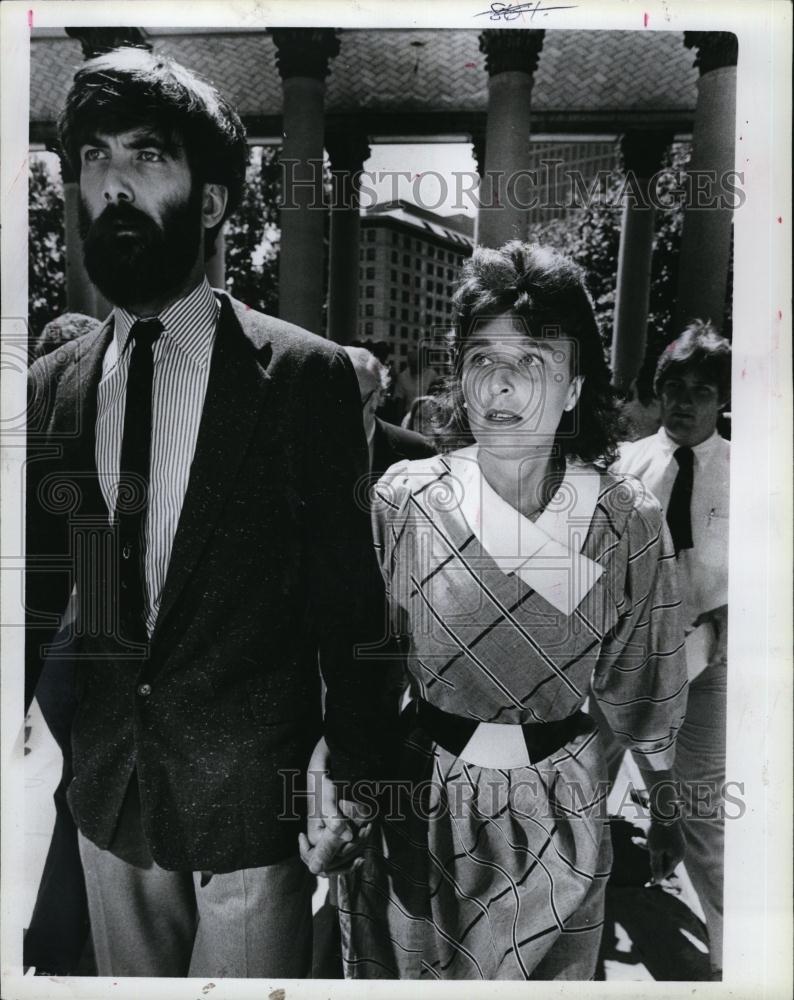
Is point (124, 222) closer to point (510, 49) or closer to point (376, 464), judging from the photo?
point (376, 464)

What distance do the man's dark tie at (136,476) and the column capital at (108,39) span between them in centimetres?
67

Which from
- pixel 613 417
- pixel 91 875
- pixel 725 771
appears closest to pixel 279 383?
pixel 613 417

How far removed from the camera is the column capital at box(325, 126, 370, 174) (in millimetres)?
1941

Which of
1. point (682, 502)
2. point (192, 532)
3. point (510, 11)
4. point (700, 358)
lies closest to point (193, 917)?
point (192, 532)

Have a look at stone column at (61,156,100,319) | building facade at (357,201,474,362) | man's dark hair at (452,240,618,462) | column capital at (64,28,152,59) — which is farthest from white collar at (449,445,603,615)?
column capital at (64,28,152,59)

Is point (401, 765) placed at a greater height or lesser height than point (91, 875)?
greater

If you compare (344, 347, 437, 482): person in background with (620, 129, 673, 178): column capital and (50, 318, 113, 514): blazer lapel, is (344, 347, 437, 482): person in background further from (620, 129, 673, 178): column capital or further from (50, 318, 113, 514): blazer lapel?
(620, 129, 673, 178): column capital

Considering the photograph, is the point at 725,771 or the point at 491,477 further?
the point at 725,771

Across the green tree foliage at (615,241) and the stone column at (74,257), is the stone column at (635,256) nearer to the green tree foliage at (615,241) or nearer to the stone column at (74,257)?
the green tree foliage at (615,241)

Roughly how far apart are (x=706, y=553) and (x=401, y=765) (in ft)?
3.10

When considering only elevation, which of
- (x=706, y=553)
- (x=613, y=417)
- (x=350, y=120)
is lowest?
(x=706, y=553)

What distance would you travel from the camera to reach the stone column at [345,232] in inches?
76.4

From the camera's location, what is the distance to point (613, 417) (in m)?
1.94

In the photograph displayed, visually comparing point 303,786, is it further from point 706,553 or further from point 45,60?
point 45,60
